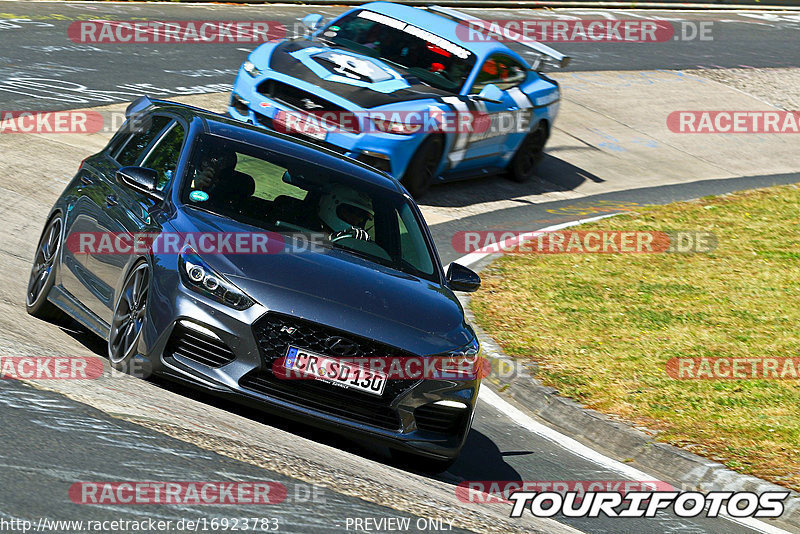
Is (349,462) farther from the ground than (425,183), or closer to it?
farther from the ground

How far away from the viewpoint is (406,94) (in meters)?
13.1

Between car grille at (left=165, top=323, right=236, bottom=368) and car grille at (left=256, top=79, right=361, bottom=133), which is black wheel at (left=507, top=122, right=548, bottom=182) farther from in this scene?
car grille at (left=165, top=323, right=236, bottom=368)

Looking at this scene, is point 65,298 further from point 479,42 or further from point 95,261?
point 479,42

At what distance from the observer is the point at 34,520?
12.8 feet

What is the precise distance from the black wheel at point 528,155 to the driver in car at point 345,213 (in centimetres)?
855

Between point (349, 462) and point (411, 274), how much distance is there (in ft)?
5.45

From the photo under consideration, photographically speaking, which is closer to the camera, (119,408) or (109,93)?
(119,408)

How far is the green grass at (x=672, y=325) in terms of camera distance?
812 centimetres

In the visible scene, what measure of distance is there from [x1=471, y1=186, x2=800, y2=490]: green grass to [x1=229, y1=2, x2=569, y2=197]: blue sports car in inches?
66.7

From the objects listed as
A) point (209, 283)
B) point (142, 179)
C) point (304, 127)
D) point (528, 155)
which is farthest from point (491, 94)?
point (209, 283)

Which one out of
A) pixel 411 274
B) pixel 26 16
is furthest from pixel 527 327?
pixel 26 16

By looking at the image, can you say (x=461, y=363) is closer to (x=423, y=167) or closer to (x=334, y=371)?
(x=334, y=371)

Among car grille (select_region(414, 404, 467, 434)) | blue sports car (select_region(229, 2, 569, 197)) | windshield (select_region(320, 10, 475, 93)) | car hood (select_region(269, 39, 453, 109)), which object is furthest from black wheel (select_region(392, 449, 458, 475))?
windshield (select_region(320, 10, 475, 93))

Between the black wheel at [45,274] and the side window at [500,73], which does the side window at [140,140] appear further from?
the side window at [500,73]
